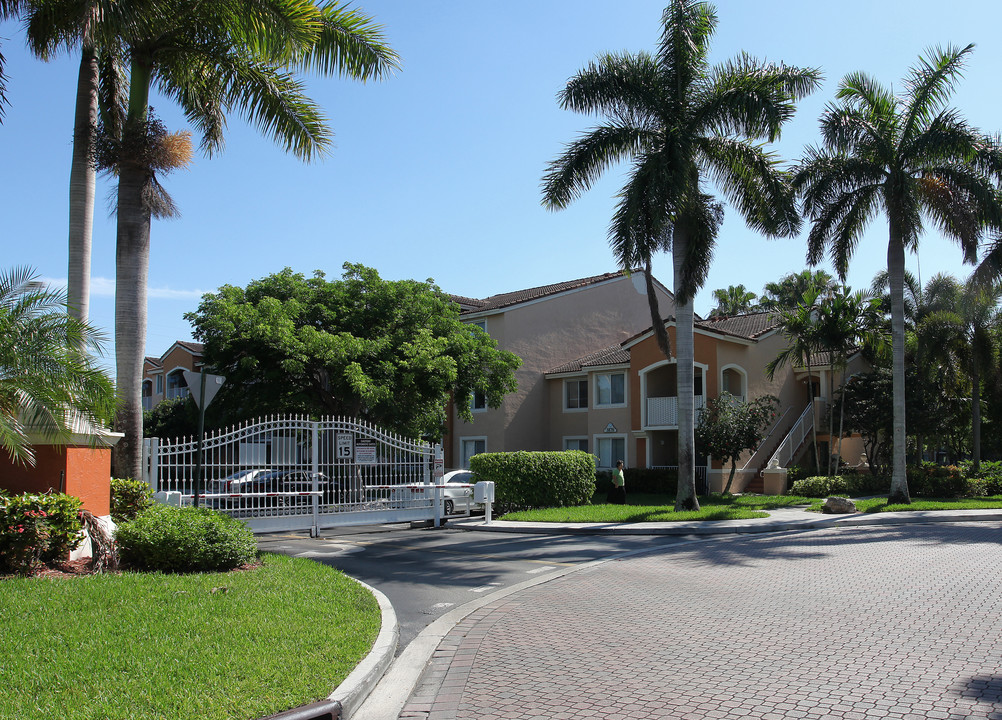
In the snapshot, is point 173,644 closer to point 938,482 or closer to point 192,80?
point 192,80

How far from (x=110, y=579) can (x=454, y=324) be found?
63.7ft

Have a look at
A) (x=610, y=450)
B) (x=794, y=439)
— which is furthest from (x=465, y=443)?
(x=794, y=439)

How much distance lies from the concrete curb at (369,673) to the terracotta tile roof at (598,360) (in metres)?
27.4

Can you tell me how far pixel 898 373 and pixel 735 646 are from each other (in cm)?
2013

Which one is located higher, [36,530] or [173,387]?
[173,387]

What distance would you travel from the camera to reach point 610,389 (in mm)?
35812

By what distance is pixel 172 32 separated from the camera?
44.5 feet

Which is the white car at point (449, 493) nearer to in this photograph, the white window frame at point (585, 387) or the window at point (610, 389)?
the window at point (610, 389)

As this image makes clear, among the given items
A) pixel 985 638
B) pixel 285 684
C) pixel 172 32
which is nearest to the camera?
pixel 285 684

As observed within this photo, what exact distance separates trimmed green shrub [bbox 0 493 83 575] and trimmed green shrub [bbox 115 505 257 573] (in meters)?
0.64

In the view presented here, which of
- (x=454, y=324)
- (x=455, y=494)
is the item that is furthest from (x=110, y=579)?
(x=454, y=324)

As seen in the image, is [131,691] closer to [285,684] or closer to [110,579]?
[285,684]

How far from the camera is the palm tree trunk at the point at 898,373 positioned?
Result: 81.3 ft

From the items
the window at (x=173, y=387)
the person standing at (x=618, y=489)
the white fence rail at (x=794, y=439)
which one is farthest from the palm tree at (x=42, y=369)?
the window at (x=173, y=387)
